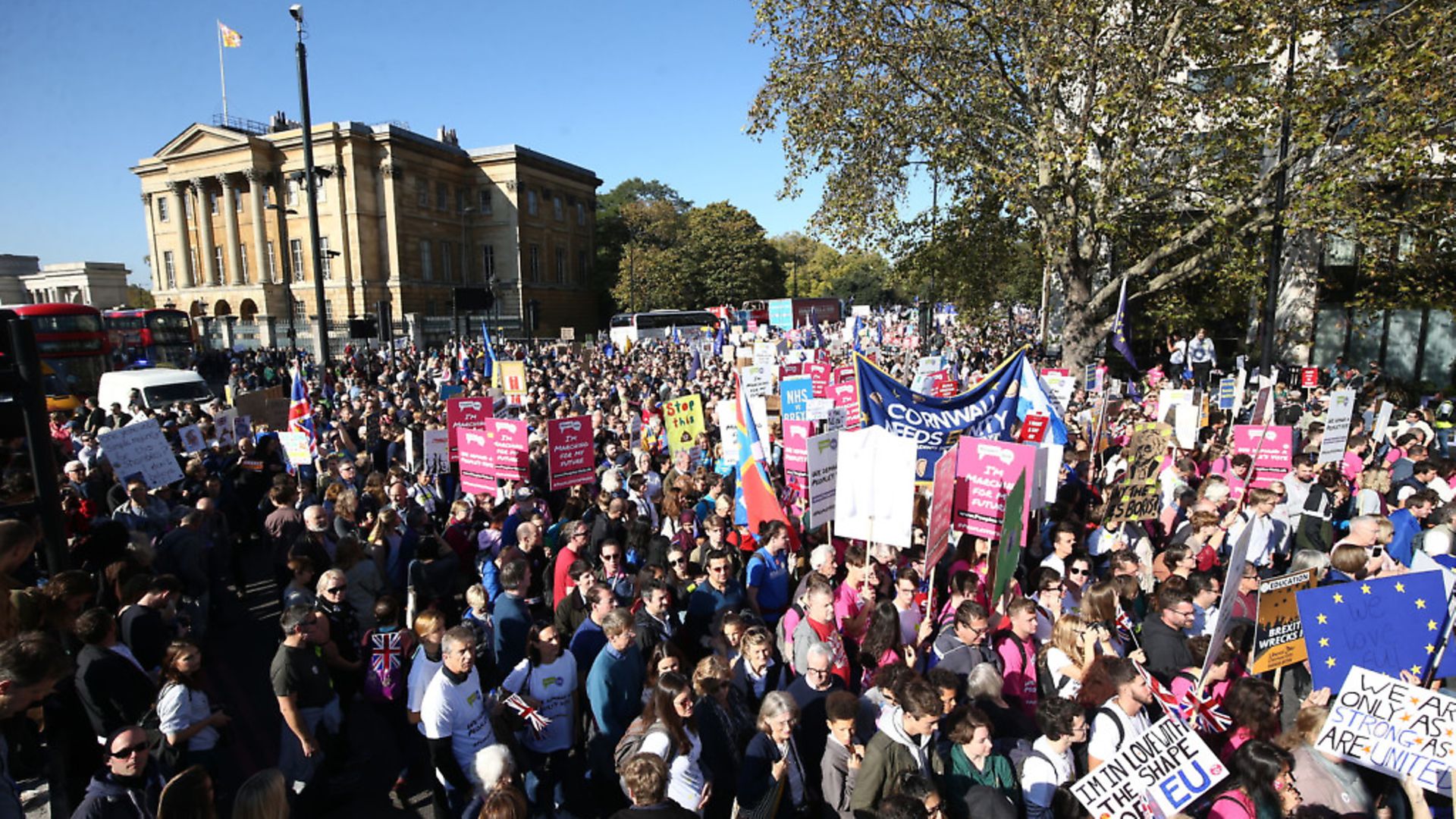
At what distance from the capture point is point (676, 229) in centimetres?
6975

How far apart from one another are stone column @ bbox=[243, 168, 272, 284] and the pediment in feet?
6.70

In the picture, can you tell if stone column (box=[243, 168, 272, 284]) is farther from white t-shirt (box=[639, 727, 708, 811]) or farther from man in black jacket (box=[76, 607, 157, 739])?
white t-shirt (box=[639, 727, 708, 811])

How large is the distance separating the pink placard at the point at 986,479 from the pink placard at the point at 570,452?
157 inches

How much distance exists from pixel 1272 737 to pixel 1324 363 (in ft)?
87.6

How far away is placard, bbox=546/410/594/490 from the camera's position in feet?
27.6

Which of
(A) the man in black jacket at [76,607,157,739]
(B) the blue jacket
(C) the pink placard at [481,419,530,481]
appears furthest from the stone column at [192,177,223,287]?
(B) the blue jacket

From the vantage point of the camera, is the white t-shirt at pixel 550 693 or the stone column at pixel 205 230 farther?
the stone column at pixel 205 230

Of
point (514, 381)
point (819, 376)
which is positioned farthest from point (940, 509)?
point (514, 381)

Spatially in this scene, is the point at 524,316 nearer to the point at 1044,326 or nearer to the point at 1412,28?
the point at 1044,326

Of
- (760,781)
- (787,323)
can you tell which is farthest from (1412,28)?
(760,781)

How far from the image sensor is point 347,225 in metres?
50.5

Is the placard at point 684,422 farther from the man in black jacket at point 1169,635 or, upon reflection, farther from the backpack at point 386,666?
the man in black jacket at point 1169,635

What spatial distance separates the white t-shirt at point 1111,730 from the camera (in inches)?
149

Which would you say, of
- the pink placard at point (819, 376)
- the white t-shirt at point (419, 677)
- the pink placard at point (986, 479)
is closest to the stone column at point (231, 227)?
the pink placard at point (819, 376)
